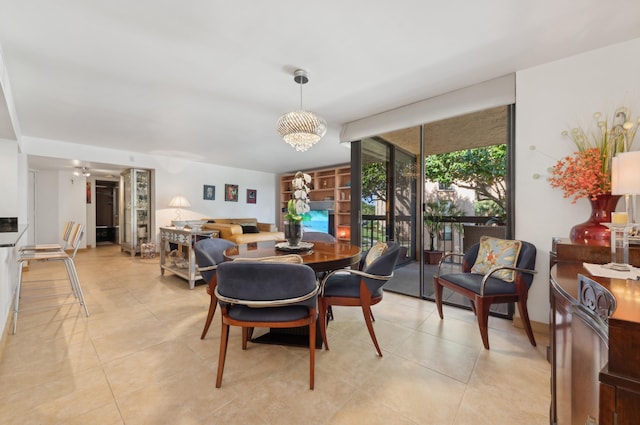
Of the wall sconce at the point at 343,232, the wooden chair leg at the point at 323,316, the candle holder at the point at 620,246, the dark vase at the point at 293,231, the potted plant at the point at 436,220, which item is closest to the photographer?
the candle holder at the point at 620,246

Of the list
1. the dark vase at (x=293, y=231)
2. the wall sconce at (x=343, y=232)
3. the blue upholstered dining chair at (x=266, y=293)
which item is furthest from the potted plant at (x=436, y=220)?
the wall sconce at (x=343, y=232)

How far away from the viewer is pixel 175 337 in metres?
2.16

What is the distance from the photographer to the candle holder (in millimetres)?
1152

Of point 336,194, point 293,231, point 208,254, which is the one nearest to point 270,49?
point 293,231

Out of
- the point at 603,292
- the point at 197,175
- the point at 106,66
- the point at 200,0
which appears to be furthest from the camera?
the point at 197,175

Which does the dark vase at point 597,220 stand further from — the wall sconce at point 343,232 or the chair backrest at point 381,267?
the wall sconce at point 343,232

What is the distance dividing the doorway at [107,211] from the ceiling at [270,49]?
5212 mm

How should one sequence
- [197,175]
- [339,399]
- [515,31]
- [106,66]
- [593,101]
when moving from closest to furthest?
[339,399], [515,31], [593,101], [106,66], [197,175]

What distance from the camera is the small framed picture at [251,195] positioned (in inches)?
314

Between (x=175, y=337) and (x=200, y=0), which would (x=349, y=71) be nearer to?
(x=200, y=0)

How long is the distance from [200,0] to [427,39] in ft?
5.11

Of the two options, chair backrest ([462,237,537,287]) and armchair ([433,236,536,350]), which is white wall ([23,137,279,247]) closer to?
armchair ([433,236,536,350])

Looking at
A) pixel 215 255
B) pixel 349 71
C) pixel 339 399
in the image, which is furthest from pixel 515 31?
pixel 215 255

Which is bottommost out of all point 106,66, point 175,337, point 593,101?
point 175,337
